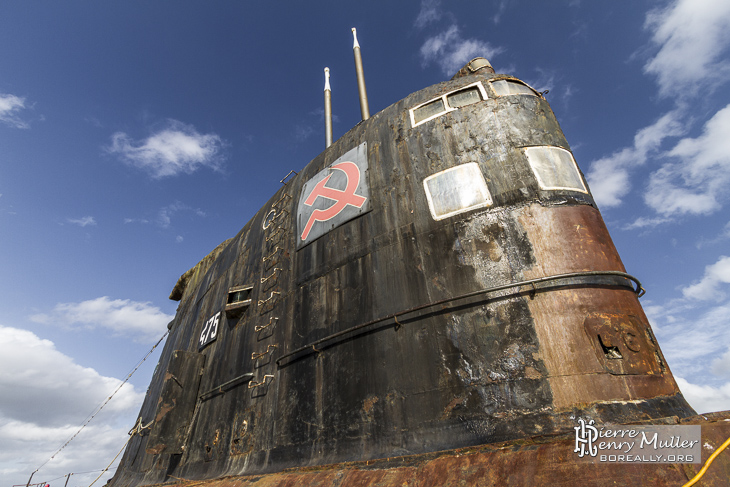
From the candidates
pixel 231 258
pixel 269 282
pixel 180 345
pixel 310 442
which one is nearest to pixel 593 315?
pixel 310 442

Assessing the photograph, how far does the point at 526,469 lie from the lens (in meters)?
3.13

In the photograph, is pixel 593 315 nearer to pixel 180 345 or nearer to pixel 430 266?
pixel 430 266

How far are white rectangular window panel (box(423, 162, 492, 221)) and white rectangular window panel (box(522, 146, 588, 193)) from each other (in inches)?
26.0

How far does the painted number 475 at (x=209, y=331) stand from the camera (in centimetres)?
927

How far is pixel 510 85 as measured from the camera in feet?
20.2

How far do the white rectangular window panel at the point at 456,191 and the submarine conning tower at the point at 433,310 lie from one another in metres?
0.02

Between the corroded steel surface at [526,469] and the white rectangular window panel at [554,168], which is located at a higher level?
the white rectangular window panel at [554,168]

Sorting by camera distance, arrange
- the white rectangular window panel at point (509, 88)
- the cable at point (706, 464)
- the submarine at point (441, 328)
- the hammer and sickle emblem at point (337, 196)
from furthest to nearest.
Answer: the hammer and sickle emblem at point (337, 196) < the white rectangular window panel at point (509, 88) < the submarine at point (441, 328) < the cable at point (706, 464)

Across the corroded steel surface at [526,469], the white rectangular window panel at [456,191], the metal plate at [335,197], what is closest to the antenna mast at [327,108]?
the metal plate at [335,197]

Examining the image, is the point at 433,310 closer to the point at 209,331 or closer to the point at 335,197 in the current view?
the point at 335,197

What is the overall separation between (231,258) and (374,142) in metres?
5.59

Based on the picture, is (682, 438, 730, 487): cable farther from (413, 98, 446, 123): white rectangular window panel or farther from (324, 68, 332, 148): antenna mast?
(324, 68, 332, 148): antenna mast

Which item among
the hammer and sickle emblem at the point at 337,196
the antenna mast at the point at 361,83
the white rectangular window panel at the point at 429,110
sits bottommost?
the hammer and sickle emblem at the point at 337,196

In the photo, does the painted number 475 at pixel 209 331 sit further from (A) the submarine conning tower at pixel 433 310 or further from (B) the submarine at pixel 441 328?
(B) the submarine at pixel 441 328
